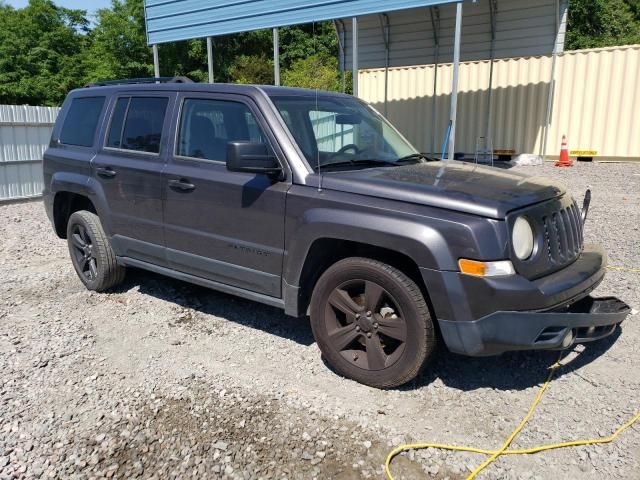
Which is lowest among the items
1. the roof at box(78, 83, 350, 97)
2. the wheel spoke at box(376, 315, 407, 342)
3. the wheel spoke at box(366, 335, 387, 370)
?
the wheel spoke at box(366, 335, 387, 370)

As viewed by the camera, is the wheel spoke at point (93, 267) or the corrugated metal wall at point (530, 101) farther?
the corrugated metal wall at point (530, 101)

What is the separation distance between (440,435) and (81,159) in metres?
4.06

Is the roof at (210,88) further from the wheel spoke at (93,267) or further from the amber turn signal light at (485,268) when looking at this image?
the amber turn signal light at (485,268)

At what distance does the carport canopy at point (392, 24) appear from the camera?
388 inches

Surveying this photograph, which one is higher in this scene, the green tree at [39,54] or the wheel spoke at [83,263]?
the green tree at [39,54]

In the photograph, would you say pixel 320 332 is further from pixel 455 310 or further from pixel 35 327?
pixel 35 327

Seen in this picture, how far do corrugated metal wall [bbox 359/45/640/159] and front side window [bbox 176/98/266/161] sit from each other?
1121 centimetres

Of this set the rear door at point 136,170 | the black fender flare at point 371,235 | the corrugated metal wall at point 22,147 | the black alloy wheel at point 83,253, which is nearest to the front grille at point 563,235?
the black fender flare at point 371,235

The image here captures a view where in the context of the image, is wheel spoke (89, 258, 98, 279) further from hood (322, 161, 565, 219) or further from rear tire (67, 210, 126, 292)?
hood (322, 161, 565, 219)

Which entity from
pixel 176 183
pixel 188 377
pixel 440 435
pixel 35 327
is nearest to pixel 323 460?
pixel 440 435

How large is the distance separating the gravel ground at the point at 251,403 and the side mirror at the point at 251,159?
54.3 inches

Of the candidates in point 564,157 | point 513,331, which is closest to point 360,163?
point 513,331

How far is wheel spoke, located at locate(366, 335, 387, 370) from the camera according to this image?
335cm

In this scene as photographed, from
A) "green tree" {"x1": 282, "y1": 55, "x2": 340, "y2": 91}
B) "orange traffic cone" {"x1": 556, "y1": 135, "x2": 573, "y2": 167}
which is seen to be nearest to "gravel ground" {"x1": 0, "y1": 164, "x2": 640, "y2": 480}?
"green tree" {"x1": 282, "y1": 55, "x2": 340, "y2": 91}
